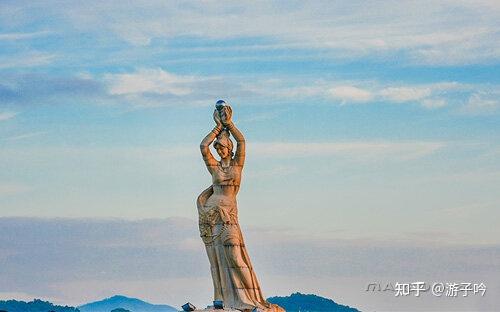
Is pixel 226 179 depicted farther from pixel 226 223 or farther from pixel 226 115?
pixel 226 115

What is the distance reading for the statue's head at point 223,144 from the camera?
1625 inches

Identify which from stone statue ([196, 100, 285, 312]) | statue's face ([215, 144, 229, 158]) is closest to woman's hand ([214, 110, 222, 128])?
stone statue ([196, 100, 285, 312])

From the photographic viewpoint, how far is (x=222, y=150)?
136ft

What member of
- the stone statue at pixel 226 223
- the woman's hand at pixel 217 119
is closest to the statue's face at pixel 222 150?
the stone statue at pixel 226 223

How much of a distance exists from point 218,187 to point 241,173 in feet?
2.76

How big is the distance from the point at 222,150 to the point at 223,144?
200mm

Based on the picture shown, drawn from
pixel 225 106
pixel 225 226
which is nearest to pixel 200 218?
pixel 225 226

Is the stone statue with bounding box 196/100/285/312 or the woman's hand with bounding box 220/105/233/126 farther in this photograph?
the woman's hand with bounding box 220/105/233/126

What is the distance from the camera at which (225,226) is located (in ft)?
134

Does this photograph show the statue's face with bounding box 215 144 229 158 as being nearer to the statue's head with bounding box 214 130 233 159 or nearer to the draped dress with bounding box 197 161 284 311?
the statue's head with bounding box 214 130 233 159

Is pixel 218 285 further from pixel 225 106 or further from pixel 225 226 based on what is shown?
pixel 225 106

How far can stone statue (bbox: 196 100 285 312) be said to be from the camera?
134ft

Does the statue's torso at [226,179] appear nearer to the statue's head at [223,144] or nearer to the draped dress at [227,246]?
the draped dress at [227,246]

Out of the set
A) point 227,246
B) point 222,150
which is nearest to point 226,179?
point 222,150
